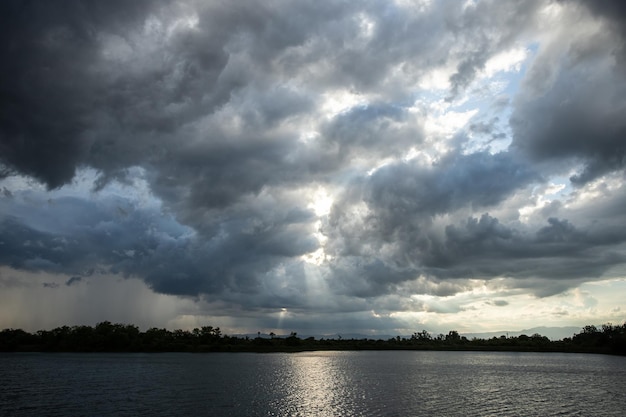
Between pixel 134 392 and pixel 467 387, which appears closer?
pixel 134 392

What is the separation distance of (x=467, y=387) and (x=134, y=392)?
69.5 meters

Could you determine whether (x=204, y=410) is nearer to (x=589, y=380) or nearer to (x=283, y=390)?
(x=283, y=390)

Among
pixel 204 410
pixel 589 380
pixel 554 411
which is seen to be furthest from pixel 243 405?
pixel 589 380

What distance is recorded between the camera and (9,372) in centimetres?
11412

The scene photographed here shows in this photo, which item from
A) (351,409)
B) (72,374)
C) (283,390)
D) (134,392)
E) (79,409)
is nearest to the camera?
(79,409)

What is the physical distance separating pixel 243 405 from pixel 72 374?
6706 centimetres

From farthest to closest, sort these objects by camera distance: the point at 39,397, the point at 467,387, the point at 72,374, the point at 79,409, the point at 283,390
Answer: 1. the point at 72,374
2. the point at 467,387
3. the point at 283,390
4. the point at 39,397
5. the point at 79,409

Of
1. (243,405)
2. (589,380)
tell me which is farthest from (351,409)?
(589,380)

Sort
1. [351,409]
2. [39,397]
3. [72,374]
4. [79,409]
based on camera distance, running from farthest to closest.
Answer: [72,374], [39,397], [351,409], [79,409]

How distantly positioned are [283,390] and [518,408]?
44748 mm

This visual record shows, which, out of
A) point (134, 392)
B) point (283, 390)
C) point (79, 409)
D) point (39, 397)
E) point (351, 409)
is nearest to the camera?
point (79, 409)

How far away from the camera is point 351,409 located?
67.9 metres

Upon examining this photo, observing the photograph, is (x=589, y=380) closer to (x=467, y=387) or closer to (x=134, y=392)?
(x=467, y=387)

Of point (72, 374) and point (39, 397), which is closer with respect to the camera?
point (39, 397)
